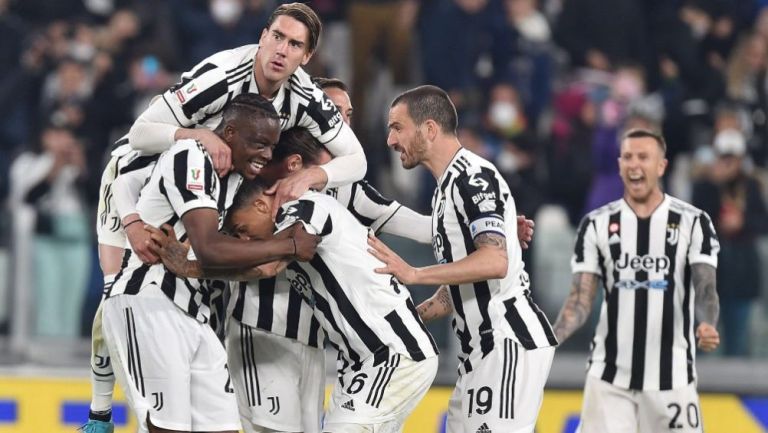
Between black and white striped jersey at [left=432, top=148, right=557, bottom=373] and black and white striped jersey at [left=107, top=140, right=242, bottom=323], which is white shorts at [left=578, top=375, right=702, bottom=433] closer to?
black and white striped jersey at [left=432, top=148, right=557, bottom=373]

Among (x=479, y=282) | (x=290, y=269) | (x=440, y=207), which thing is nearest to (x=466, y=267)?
(x=479, y=282)

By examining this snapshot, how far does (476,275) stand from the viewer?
5.54 m

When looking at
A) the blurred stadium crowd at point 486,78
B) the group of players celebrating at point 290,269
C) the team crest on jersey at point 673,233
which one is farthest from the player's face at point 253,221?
the blurred stadium crowd at point 486,78

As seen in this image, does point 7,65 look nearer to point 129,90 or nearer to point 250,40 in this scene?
point 129,90

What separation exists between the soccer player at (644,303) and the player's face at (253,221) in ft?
6.16

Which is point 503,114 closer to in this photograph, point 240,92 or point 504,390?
point 240,92

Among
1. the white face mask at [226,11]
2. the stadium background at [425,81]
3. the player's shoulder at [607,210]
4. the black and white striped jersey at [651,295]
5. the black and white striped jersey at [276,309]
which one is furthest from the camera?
the white face mask at [226,11]

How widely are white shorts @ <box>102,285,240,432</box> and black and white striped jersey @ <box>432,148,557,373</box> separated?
108 centimetres

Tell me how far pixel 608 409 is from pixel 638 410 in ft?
0.56

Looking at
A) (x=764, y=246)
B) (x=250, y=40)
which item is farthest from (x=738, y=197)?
(x=250, y=40)

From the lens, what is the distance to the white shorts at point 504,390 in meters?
5.69

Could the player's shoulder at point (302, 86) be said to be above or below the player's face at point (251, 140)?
above

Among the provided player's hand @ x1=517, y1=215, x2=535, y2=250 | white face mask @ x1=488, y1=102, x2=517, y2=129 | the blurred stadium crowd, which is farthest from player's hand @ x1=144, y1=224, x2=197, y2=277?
white face mask @ x1=488, y1=102, x2=517, y2=129

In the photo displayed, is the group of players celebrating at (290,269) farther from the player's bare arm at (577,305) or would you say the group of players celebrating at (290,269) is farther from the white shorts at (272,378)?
the player's bare arm at (577,305)
